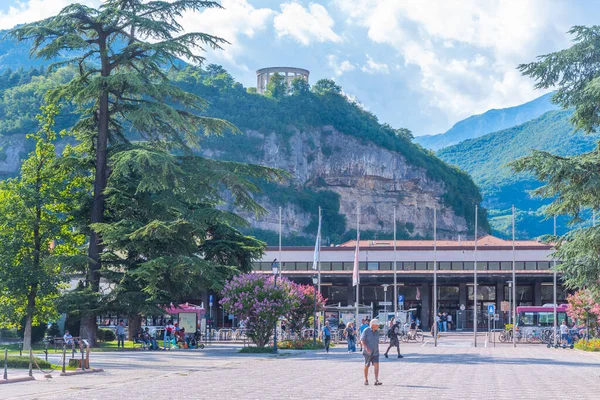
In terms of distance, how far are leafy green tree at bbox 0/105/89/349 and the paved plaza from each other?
8781 millimetres

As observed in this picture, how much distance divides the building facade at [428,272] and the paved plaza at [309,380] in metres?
48.4

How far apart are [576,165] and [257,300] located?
61.4 ft

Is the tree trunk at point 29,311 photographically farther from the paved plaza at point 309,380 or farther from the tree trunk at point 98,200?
the paved plaza at point 309,380

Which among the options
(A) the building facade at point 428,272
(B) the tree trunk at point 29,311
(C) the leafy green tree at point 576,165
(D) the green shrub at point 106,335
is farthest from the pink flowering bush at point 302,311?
(A) the building facade at point 428,272

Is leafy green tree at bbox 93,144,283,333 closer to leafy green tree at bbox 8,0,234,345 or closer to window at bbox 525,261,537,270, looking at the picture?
leafy green tree at bbox 8,0,234,345

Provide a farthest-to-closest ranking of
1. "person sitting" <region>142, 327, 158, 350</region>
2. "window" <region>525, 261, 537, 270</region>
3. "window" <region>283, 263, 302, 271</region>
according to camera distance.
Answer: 1. "window" <region>283, 263, 302, 271</region>
2. "window" <region>525, 261, 537, 270</region>
3. "person sitting" <region>142, 327, 158, 350</region>

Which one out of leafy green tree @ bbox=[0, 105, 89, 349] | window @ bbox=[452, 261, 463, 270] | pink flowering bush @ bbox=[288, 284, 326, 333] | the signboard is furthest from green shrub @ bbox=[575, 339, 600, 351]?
window @ bbox=[452, 261, 463, 270]

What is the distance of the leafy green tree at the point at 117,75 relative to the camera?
135 feet

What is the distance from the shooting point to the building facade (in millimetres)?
82188

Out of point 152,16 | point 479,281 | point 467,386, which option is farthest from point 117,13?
point 479,281

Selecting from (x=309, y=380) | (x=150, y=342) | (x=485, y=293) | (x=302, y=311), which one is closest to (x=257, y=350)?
(x=150, y=342)

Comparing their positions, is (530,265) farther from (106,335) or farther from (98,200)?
(98,200)

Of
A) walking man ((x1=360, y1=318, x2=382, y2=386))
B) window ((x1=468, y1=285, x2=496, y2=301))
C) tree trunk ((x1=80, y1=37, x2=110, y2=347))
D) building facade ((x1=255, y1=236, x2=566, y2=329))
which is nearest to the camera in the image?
walking man ((x1=360, y1=318, x2=382, y2=386))

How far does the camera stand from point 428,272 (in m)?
79.9
